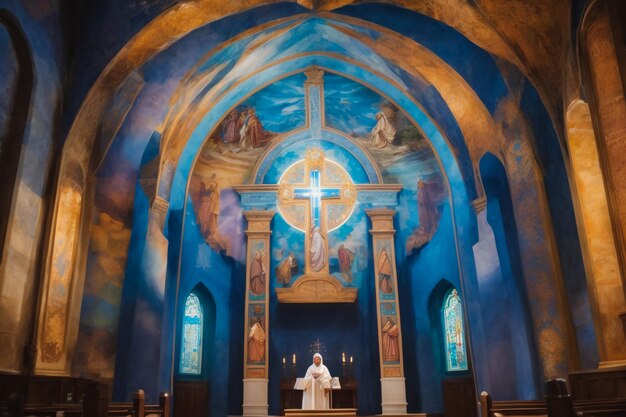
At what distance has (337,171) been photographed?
18500 mm

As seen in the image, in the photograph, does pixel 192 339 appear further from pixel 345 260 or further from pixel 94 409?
pixel 94 409

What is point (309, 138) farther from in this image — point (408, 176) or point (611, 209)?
point (611, 209)

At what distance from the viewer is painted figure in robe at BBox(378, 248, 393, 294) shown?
1664 cm

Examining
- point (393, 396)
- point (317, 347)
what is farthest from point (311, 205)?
point (393, 396)

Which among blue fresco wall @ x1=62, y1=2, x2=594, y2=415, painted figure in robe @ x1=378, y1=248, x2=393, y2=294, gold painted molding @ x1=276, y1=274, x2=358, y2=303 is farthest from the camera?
painted figure in robe @ x1=378, y1=248, x2=393, y2=294

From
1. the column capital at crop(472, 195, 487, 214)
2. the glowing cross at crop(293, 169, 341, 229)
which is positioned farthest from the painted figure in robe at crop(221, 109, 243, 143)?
the column capital at crop(472, 195, 487, 214)

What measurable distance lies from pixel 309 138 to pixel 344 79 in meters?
2.20

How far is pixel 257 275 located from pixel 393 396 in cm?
503

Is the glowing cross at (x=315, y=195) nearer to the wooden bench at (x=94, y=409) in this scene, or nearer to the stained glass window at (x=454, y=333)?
the stained glass window at (x=454, y=333)

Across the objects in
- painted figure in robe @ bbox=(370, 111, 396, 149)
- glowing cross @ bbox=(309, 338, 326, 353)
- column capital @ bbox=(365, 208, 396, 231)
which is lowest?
glowing cross @ bbox=(309, 338, 326, 353)

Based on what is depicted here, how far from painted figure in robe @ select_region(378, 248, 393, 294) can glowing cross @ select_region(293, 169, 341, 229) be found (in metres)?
2.22

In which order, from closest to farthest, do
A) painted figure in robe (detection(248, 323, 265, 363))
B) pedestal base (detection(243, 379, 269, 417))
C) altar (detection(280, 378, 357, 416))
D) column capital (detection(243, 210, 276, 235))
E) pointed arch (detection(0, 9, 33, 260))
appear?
1. pointed arch (detection(0, 9, 33, 260))
2. altar (detection(280, 378, 357, 416))
3. pedestal base (detection(243, 379, 269, 417))
4. painted figure in robe (detection(248, 323, 265, 363))
5. column capital (detection(243, 210, 276, 235))

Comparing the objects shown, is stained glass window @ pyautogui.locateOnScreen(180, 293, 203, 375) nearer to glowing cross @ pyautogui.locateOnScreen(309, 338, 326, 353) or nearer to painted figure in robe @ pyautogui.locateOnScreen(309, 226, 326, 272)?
glowing cross @ pyautogui.locateOnScreen(309, 338, 326, 353)

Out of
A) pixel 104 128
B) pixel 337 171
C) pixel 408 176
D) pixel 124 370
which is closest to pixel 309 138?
pixel 337 171
